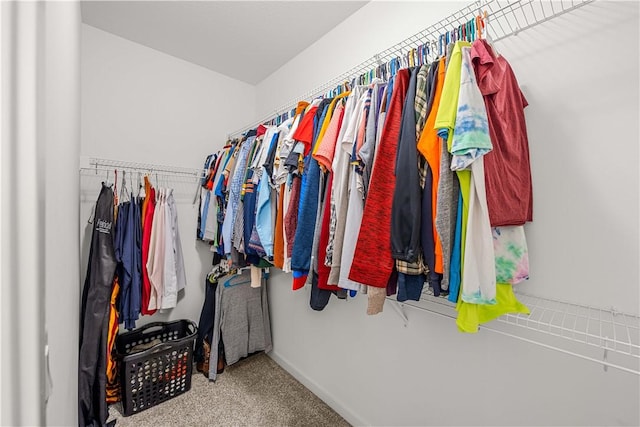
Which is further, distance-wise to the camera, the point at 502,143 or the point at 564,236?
the point at 564,236

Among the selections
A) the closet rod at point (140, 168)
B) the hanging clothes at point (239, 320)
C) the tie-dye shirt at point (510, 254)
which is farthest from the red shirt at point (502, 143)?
the closet rod at point (140, 168)

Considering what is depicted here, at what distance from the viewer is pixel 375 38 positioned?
164 centimetres

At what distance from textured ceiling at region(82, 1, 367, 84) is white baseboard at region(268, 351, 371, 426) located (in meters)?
2.50

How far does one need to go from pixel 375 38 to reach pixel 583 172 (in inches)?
50.1

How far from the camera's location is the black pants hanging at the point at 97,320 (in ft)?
5.17

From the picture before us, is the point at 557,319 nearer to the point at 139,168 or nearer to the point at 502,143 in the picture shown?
the point at 502,143

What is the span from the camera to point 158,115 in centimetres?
223

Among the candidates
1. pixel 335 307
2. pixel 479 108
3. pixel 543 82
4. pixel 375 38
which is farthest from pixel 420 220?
pixel 375 38

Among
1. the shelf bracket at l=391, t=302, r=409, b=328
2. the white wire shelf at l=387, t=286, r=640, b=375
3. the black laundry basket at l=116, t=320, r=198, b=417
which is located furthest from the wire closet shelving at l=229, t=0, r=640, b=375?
the black laundry basket at l=116, t=320, r=198, b=417

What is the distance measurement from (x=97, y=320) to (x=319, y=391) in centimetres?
148

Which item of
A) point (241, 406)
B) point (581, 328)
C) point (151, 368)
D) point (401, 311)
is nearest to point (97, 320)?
point (151, 368)

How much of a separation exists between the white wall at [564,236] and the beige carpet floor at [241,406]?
0.71 meters

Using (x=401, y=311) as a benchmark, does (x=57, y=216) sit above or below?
above

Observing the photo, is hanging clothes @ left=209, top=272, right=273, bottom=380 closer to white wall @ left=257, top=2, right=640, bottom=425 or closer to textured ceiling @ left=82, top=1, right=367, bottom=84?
white wall @ left=257, top=2, right=640, bottom=425
